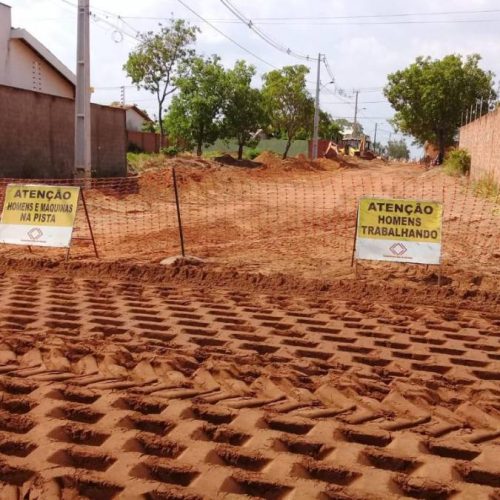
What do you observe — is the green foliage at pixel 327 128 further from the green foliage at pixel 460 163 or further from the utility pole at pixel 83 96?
the utility pole at pixel 83 96

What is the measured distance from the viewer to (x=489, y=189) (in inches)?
762

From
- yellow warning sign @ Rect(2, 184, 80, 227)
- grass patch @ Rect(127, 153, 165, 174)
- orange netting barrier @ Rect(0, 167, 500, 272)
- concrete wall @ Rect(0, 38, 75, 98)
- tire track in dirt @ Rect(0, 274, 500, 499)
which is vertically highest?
concrete wall @ Rect(0, 38, 75, 98)

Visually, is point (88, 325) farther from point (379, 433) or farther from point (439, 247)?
point (439, 247)

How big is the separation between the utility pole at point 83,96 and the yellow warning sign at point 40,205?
6529 millimetres

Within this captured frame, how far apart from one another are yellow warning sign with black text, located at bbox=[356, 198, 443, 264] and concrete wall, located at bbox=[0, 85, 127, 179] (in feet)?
42.1

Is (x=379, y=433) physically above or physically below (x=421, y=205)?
below

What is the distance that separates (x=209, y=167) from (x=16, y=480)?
29.3 metres

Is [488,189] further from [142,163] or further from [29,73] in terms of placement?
[29,73]

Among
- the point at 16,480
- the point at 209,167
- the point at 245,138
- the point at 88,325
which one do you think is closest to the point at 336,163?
the point at 245,138

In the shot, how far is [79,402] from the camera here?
13.7 ft

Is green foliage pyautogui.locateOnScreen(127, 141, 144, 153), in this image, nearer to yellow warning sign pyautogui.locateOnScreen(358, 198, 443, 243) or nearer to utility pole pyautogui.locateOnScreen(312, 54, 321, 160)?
utility pole pyautogui.locateOnScreen(312, 54, 321, 160)

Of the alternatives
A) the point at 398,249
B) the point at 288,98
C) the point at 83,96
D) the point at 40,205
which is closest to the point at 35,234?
the point at 40,205

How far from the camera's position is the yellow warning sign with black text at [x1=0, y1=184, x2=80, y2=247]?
29.4 ft

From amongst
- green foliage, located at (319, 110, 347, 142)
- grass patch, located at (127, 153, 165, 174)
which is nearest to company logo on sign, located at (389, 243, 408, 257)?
grass patch, located at (127, 153, 165, 174)
